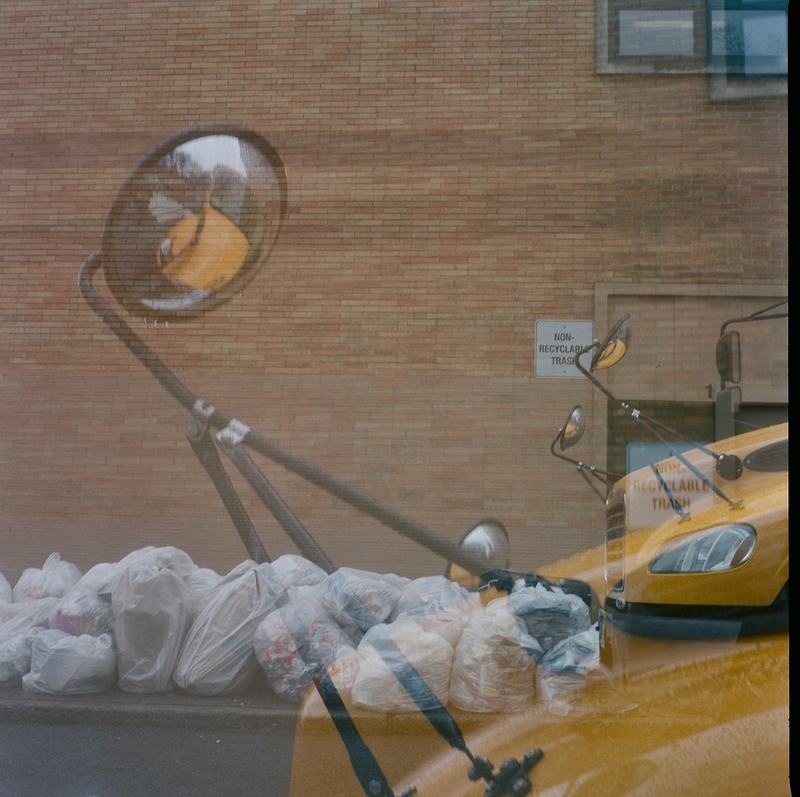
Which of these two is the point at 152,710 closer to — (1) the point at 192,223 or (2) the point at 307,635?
(2) the point at 307,635

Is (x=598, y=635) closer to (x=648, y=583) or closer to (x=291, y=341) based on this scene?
(x=648, y=583)

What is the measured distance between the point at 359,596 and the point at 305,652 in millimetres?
148

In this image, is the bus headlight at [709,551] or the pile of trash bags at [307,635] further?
the pile of trash bags at [307,635]

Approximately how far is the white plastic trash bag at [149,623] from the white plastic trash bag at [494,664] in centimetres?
51

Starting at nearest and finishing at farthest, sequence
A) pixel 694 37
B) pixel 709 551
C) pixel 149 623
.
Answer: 1. pixel 709 551
2. pixel 694 37
3. pixel 149 623

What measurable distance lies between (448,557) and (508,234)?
23.3 inches

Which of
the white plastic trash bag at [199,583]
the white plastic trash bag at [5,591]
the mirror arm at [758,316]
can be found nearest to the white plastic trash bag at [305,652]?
the white plastic trash bag at [199,583]

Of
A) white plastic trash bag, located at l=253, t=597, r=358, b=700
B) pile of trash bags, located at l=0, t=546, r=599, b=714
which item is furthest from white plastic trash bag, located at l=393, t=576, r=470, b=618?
white plastic trash bag, located at l=253, t=597, r=358, b=700

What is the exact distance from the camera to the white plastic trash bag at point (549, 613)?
4.14 ft

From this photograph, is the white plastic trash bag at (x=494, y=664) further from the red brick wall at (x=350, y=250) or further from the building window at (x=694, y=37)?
the building window at (x=694, y=37)

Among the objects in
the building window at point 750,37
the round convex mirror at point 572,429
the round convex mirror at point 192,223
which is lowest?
the round convex mirror at point 572,429

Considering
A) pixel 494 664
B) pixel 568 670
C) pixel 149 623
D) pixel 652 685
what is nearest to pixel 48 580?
pixel 149 623

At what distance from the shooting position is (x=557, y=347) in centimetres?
130

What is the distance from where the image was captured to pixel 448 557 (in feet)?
4.19
